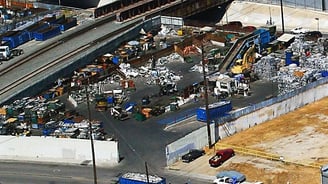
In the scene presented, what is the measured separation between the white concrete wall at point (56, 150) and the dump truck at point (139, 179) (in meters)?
2.79

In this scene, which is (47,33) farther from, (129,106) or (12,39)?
(129,106)

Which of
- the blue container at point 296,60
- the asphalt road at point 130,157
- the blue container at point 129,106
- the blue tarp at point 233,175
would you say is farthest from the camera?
the blue container at point 296,60

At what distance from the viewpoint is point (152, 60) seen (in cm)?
6100

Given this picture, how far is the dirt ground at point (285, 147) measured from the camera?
43031 millimetres

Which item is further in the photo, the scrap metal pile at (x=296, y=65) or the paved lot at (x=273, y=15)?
the paved lot at (x=273, y=15)

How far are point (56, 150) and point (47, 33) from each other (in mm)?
20358

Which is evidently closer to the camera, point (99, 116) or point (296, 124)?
point (296, 124)

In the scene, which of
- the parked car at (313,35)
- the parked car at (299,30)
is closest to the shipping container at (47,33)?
the parked car at (299,30)

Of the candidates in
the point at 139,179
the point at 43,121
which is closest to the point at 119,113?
the point at 43,121

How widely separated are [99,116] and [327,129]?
39.5ft

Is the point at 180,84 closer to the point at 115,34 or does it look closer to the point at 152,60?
the point at 152,60

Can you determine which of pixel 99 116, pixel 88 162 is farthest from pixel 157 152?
pixel 99 116

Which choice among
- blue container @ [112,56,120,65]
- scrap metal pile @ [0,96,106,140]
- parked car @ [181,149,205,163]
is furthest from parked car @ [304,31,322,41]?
parked car @ [181,149,205,163]

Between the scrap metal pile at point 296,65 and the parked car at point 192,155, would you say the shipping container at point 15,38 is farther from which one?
the parked car at point 192,155
